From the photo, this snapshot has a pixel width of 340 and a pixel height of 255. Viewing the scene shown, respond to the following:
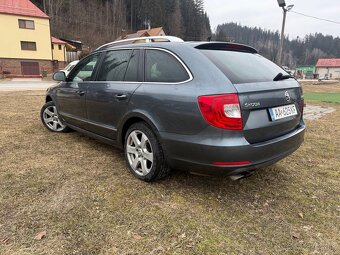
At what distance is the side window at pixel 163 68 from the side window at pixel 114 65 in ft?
1.40

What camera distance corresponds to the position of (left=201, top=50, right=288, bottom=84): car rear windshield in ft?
8.95

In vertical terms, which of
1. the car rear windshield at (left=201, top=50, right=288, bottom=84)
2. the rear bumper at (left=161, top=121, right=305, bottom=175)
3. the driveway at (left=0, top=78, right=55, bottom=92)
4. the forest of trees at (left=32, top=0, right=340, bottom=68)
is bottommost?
the driveway at (left=0, top=78, right=55, bottom=92)

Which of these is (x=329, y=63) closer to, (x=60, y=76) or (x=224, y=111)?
(x=60, y=76)

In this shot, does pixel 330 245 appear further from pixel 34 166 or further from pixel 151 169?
pixel 34 166

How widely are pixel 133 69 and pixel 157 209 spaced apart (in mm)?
1710

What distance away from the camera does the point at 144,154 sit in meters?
3.22

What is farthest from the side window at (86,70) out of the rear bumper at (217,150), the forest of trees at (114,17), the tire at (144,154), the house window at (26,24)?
the forest of trees at (114,17)

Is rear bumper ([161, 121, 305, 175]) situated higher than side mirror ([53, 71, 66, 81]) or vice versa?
side mirror ([53, 71, 66, 81])

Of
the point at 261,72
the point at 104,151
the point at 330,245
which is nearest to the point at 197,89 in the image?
the point at 261,72

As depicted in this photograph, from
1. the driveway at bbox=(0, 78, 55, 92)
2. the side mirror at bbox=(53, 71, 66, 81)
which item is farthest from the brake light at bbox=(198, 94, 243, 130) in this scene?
the driveway at bbox=(0, 78, 55, 92)

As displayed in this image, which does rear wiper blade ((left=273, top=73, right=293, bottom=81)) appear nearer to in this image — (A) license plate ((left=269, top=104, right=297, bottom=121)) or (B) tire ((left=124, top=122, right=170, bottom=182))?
(A) license plate ((left=269, top=104, right=297, bottom=121))

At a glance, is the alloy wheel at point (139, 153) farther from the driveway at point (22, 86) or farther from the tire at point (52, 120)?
the driveway at point (22, 86)

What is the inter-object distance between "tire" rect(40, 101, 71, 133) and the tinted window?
7.68 ft

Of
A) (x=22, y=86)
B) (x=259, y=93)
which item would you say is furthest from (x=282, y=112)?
(x=22, y=86)
